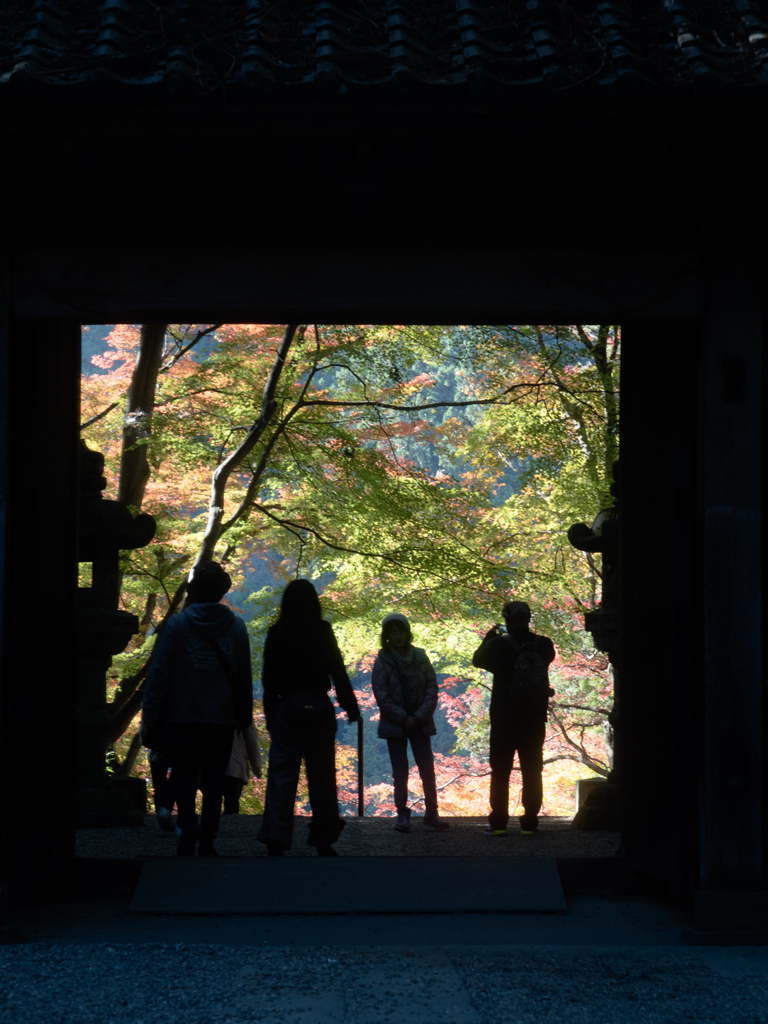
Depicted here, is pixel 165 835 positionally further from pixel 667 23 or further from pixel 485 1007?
pixel 667 23

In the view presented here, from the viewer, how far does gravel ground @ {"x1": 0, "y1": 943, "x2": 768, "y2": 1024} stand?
123 inches

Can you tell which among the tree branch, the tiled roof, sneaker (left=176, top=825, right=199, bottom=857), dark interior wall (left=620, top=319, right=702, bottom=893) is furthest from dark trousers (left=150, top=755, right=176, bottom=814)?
the tree branch

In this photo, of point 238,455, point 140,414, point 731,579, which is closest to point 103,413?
point 140,414

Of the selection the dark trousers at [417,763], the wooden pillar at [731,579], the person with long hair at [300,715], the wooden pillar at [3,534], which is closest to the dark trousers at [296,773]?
the person with long hair at [300,715]

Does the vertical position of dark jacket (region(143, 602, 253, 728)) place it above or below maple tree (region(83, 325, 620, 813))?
below

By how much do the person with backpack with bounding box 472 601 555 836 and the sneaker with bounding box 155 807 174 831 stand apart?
2.39 metres

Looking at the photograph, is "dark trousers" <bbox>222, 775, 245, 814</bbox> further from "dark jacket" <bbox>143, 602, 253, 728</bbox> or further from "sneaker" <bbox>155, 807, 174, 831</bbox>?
"dark jacket" <bbox>143, 602, 253, 728</bbox>

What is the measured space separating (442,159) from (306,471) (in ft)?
27.8

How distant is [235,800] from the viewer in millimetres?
7410

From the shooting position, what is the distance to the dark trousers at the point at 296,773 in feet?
17.1

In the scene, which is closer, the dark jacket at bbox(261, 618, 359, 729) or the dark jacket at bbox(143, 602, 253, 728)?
the dark jacket at bbox(143, 602, 253, 728)

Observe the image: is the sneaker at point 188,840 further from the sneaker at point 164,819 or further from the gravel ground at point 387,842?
the sneaker at point 164,819

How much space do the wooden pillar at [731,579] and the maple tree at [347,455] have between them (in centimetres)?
663

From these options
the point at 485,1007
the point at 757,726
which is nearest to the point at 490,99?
the point at 757,726
